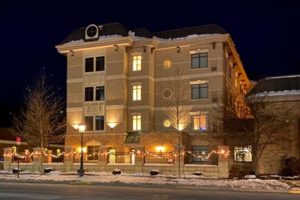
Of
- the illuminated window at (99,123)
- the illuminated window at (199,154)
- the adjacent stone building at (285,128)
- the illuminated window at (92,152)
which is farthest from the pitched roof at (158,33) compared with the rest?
the illuminated window at (92,152)

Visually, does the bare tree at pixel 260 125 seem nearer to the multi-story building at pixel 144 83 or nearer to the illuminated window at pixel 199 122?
the multi-story building at pixel 144 83

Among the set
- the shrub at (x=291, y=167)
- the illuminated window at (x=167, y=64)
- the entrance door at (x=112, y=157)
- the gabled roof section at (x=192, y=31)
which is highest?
the gabled roof section at (x=192, y=31)

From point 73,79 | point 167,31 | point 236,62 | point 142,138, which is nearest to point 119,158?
point 142,138

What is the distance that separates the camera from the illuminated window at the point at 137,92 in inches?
2052

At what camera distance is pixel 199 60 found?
50.9 m

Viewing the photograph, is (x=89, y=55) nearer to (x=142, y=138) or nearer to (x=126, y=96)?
(x=126, y=96)

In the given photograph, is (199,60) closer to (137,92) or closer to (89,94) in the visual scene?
(137,92)

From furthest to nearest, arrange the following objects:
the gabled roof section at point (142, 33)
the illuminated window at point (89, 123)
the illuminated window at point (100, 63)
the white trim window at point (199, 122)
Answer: the illuminated window at point (89, 123) < the illuminated window at point (100, 63) < the gabled roof section at point (142, 33) < the white trim window at point (199, 122)

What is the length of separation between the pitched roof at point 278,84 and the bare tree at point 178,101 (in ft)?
29.1

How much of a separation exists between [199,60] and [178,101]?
4.84m

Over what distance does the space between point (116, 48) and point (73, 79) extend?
6.38 meters

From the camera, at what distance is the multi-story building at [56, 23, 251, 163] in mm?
49906

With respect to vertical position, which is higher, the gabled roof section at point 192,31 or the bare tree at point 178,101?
the gabled roof section at point 192,31

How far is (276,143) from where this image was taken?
133ft
